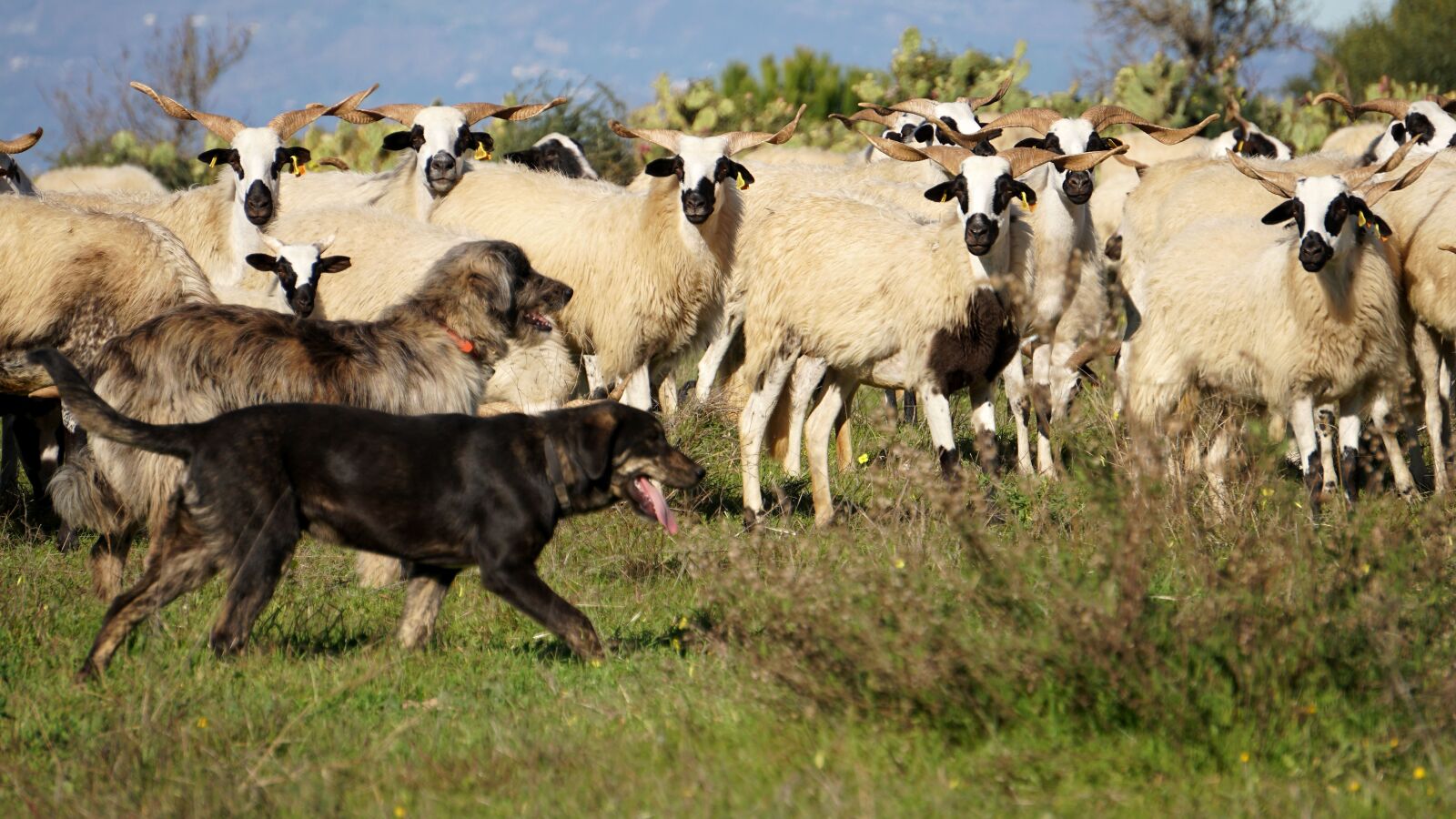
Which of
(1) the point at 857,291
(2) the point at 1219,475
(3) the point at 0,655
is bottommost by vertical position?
(3) the point at 0,655

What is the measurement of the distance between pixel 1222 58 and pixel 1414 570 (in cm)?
2508

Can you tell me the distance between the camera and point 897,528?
655cm

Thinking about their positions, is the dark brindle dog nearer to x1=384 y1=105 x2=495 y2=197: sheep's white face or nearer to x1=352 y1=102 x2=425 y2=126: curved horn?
x1=384 y1=105 x2=495 y2=197: sheep's white face

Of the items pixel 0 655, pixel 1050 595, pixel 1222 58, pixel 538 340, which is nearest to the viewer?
pixel 1050 595

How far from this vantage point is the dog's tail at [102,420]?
17.6 feet

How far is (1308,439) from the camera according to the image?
28.3ft

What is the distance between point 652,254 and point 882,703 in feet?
19.3

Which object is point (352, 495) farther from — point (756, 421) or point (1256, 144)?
point (1256, 144)

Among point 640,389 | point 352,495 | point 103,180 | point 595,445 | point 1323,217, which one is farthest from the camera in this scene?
point 103,180

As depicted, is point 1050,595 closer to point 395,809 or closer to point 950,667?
point 950,667

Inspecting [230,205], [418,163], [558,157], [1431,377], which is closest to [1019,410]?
[1431,377]

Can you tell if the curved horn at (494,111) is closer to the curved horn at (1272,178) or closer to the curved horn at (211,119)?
the curved horn at (211,119)

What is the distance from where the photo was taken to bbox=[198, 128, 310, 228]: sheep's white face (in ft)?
34.3

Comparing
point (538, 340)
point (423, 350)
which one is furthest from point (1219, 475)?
point (423, 350)
